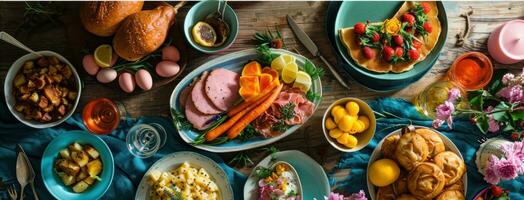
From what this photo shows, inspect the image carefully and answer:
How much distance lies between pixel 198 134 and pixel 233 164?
0.19 metres

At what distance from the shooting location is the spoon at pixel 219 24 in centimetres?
213

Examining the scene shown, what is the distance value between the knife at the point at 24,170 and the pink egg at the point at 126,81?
471mm

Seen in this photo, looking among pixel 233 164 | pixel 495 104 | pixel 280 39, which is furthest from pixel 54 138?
pixel 495 104

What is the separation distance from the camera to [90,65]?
208cm

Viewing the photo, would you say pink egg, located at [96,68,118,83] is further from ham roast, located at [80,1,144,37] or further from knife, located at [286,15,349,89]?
knife, located at [286,15,349,89]

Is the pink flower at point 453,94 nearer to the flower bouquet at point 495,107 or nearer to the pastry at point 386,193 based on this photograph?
the flower bouquet at point 495,107

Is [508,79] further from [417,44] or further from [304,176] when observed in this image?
[304,176]

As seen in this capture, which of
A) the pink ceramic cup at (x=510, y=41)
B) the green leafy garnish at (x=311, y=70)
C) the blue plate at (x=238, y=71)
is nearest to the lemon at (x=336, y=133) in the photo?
the blue plate at (x=238, y=71)

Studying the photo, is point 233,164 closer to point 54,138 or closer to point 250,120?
point 250,120

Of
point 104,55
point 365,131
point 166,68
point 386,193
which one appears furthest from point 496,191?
point 104,55

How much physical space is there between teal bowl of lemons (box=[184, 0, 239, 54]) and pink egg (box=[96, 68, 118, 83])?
32 cm

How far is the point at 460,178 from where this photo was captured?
209cm

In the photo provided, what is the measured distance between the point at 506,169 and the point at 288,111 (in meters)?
0.81

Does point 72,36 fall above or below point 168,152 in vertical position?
above
